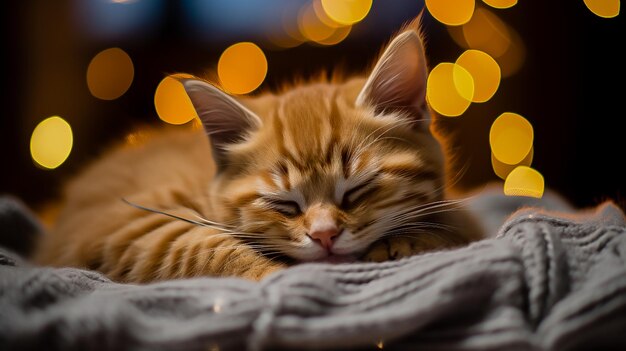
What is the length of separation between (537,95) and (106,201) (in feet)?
6.04

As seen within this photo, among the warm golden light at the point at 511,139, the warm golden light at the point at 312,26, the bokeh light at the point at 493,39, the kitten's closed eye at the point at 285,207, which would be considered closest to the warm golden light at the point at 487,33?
the bokeh light at the point at 493,39

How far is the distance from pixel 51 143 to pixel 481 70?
1.83 m

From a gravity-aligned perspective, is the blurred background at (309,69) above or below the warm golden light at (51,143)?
above

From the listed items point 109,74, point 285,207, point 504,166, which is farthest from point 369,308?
point 109,74

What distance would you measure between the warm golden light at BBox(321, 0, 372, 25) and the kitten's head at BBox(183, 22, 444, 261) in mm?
859

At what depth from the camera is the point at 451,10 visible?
1864mm

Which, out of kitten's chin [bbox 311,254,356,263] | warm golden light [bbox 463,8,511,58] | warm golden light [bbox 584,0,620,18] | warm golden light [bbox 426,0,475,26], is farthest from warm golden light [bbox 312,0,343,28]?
kitten's chin [bbox 311,254,356,263]

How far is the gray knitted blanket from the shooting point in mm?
589

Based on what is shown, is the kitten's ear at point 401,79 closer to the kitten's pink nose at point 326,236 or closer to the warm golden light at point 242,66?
the kitten's pink nose at point 326,236

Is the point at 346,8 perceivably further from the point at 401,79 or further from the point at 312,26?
the point at 401,79

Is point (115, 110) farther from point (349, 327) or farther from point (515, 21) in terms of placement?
point (349, 327)

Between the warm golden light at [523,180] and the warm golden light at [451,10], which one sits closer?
the warm golden light at [451,10]

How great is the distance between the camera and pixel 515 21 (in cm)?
229

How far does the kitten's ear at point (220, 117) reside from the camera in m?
1.02
